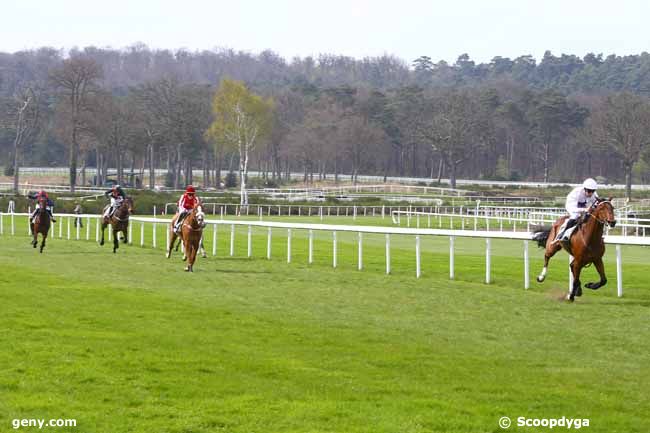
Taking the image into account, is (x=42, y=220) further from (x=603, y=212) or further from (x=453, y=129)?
(x=453, y=129)

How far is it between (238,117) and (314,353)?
242 feet

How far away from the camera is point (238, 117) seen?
274 feet

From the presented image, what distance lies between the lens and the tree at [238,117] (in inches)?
3346

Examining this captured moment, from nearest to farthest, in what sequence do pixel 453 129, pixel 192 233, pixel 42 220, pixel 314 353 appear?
1. pixel 314 353
2. pixel 192 233
3. pixel 42 220
4. pixel 453 129

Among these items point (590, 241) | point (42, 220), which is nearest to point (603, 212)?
point (590, 241)

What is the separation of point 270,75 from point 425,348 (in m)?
188

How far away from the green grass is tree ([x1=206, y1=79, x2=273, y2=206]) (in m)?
65.7

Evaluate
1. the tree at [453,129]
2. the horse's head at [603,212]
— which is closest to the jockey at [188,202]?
the horse's head at [603,212]

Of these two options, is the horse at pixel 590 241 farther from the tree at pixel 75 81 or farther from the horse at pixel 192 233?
the tree at pixel 75 81

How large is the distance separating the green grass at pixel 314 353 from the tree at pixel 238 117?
65.7 meters

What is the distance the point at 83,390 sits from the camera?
833 cm

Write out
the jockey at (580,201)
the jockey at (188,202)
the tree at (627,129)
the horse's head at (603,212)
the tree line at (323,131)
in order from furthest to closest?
the tree line at (323,131) < the tree at (627,129) < the jockey at (188,202) < the jockey at (580,201) < the horse's head at (603,212)

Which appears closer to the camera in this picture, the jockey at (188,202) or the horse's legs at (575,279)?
the horse's legs at (575,279)

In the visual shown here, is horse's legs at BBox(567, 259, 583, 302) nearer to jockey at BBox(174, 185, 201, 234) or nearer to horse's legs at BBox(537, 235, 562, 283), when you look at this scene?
horse's legs at BBox(537, 235, 562, 283)
